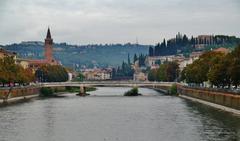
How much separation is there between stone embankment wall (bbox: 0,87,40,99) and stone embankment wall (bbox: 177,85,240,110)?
27.6 m

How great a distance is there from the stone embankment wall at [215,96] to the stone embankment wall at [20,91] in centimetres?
2762

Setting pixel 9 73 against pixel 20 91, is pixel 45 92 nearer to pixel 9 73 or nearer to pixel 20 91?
pixel 20 91

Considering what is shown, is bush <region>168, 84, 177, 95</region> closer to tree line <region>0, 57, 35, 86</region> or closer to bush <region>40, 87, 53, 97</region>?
bush <region>40, 87, 53, 97</region>

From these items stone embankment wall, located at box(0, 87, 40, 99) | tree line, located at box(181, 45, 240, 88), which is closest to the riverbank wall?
stone embankment wall, located at box(0, 87, 40, 99)

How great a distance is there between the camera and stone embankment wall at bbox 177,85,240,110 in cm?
7444

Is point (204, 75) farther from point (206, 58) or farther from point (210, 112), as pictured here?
point (210, 112)

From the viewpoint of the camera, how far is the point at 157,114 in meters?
72.9

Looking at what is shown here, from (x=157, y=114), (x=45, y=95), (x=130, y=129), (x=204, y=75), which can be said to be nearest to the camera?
(x=130, y=129)

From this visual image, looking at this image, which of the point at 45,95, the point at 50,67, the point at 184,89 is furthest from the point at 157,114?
the point at 50,67

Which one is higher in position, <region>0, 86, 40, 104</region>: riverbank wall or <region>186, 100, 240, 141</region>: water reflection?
<region>0, 86, 40, 104</region>: riverbank wall

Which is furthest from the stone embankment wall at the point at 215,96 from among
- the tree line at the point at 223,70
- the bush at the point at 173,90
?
the bush at the point at 173,90

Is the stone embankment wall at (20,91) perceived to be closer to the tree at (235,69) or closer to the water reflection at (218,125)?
the tree at (235,69)

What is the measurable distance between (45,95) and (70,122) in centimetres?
7488

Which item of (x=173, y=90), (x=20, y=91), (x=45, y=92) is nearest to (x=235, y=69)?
(x=20, y=91)
